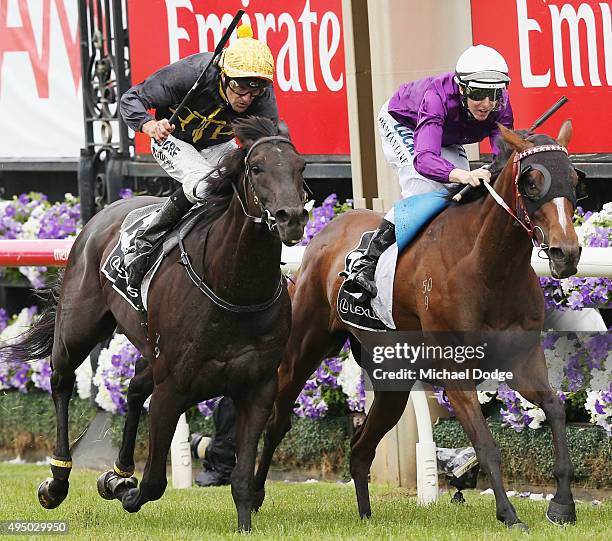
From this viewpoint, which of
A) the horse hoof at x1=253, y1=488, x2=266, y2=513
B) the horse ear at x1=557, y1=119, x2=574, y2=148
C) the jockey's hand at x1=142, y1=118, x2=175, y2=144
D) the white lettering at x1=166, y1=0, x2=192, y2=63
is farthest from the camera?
the white lettering at x1=166, y1=0, x2=192, y2=63

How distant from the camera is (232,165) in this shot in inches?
242

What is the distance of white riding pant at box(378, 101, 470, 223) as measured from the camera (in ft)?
22.6

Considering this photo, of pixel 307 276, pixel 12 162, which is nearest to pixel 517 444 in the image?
A: pixel 307 276

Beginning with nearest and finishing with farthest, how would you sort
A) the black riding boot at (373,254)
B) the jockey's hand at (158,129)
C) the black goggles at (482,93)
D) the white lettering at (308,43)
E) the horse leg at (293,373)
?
the black goggles at (482,93) → the jockey's hand at (158,129) → the black riding boot at (373,254) → the horse leg at (293,373) → the white lettering at (308,43)

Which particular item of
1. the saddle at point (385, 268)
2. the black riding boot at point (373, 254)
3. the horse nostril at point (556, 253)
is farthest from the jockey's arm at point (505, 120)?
the horse nostril at point (556, 253)

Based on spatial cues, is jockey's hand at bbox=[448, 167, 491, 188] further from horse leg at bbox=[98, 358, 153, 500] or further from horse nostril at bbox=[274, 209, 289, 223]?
horse leg at bbox=[98, 358, 153, 500]

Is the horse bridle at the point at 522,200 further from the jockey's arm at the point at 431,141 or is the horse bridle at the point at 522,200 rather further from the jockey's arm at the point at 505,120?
the jockey's arm at the point at 505,120

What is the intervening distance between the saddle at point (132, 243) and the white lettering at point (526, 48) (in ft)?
7.83

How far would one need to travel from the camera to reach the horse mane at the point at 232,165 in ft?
19.9

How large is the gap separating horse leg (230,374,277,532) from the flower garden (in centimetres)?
189

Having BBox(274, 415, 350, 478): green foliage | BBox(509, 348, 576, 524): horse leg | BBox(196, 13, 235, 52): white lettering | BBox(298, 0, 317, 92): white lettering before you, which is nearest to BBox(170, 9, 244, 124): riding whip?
BBox(509, 348, 576, 524): horse leg

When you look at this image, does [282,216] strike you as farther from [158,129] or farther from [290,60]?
[290,60]

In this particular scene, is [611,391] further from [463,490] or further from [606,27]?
[606,27]

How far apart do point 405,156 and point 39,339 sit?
96.0 inches
